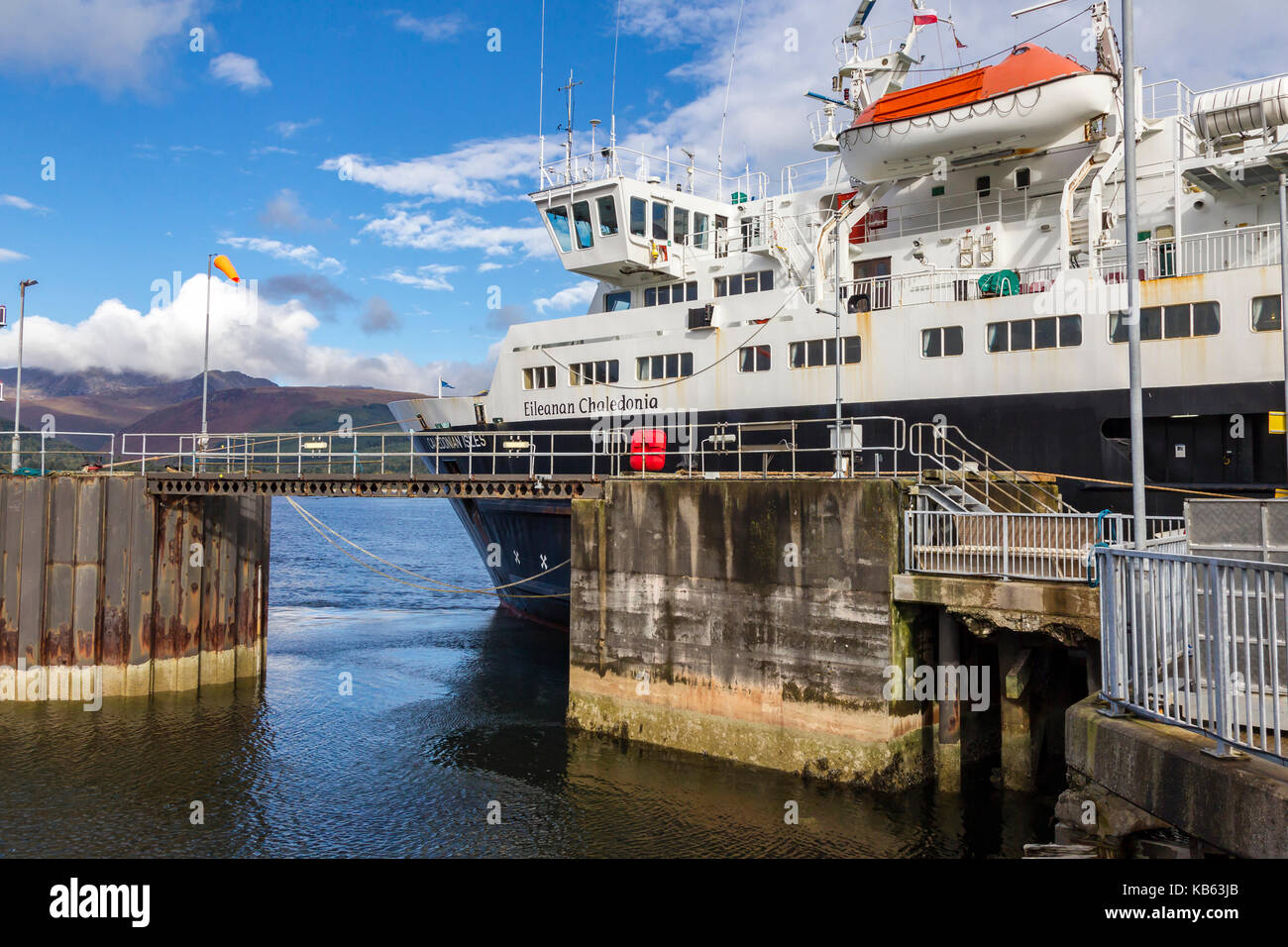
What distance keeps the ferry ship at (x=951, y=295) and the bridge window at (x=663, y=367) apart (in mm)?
70

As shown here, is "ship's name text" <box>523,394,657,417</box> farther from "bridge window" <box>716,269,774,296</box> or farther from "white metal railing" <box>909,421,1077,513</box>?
"white metal railing" <box>909,421,1077,513</box>

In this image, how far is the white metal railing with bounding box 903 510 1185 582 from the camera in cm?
1457

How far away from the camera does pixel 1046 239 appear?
23.5m

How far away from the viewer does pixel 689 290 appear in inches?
1187

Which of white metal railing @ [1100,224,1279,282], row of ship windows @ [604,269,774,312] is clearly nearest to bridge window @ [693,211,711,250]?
row of ship windows @ [604,269,774,312]

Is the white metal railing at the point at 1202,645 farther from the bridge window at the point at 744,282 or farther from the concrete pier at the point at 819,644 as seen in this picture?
the bridge window at the point at 744,282

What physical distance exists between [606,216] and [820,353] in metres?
10.1

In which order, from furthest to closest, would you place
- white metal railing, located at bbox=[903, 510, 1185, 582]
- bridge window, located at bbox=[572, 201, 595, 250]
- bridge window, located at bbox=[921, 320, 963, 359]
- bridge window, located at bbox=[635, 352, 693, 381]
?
bridge window, located at bbox=[572, 201, 595, 250], bridge window, located at bbox=[635, 352, 693, 381], bridge window, located at bbox=[921, 320, 963, 359], white metal railing, located at bbox=[903, 510, 1185, 582]

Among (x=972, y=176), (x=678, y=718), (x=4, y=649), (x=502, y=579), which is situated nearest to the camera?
(x=678, y=718)

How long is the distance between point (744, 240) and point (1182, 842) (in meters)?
25.9

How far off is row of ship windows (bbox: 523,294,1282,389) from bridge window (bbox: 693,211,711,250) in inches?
238

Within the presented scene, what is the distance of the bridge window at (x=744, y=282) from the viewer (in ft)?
92.0

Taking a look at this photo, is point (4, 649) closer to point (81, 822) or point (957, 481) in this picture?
point (81, 822)
